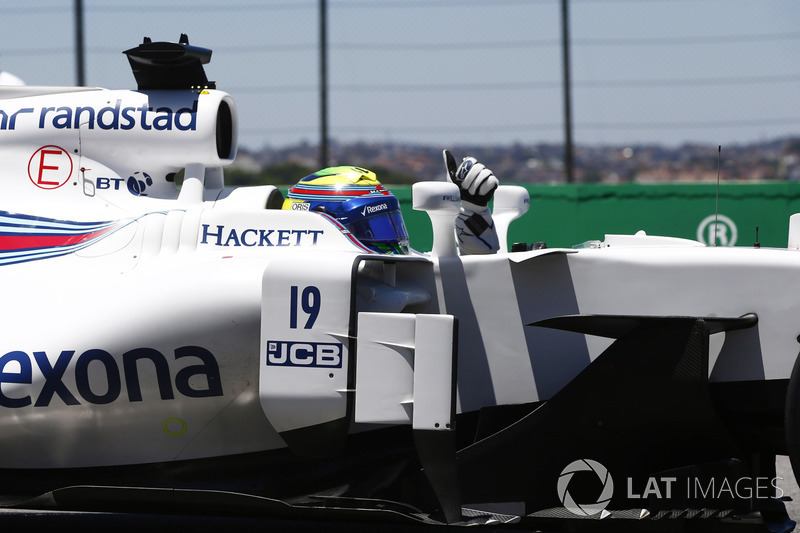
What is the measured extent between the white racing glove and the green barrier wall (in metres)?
3.78

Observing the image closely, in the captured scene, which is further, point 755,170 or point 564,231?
point 755,170

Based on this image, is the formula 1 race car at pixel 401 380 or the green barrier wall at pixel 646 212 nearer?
the formula 1 race car at pixel 401 380

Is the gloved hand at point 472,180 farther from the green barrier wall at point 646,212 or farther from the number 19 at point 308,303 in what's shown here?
the green barrier wall at point 646,212

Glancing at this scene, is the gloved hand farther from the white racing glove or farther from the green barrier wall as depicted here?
the green barrier wall

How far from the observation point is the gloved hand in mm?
4578

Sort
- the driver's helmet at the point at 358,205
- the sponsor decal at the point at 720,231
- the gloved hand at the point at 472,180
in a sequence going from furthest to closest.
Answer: the sponsor decal at the point at 720,231
the gloved hand at the point at 472,180
the driver's helmet at the point at 358,205

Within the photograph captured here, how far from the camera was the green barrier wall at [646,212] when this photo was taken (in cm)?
844

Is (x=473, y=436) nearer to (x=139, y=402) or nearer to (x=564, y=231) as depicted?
(x=139, y=402)

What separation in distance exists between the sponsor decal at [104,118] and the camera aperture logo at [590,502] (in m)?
2.27

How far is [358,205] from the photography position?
14.0 ft

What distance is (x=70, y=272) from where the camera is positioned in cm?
402

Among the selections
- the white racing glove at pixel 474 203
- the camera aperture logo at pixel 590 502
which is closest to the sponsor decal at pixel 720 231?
the white racing glove at pixel 474 203

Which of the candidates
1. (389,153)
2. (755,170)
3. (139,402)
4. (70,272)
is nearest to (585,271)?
(139,402)

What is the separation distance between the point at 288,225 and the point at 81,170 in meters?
1.15
